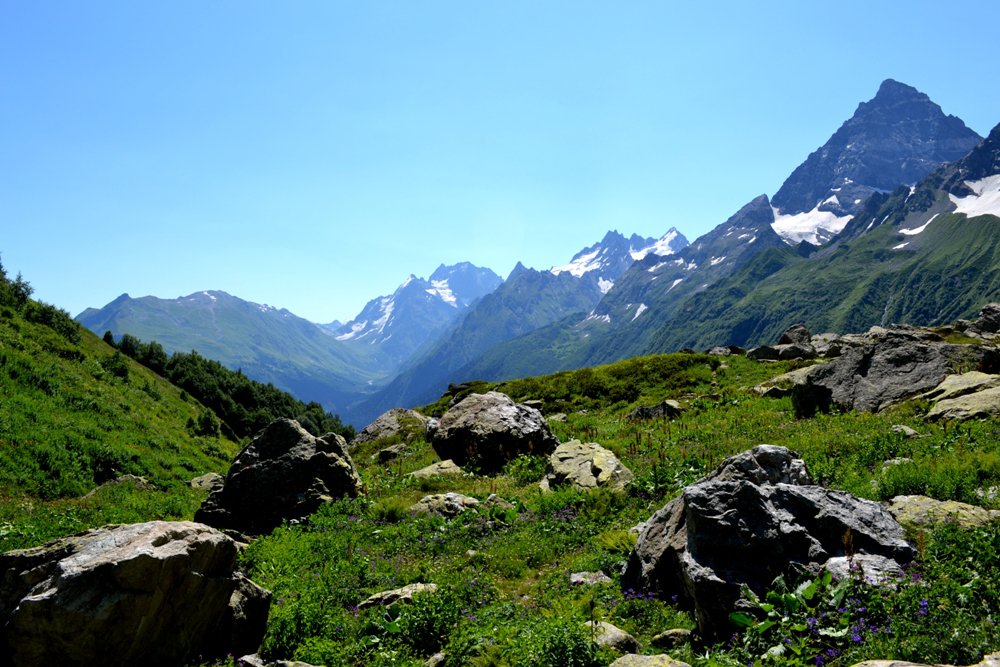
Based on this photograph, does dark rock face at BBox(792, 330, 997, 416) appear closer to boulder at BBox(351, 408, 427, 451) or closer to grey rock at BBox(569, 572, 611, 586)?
grey rock at BBox(569, 572, 611, 586)

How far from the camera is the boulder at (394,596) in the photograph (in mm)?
10906

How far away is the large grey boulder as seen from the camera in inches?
345

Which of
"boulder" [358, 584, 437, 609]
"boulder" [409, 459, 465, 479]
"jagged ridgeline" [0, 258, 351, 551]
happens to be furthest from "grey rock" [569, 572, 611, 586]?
"jagged ridgeline" [0, 258, 351, 551]

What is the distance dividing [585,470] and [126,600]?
1360 cm

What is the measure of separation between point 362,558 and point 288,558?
1896mm

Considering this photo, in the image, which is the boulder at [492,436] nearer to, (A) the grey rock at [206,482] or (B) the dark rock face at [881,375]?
(A) the grey rock at [206,482]

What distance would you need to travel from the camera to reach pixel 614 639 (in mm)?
8367

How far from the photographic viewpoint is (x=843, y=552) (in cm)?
921

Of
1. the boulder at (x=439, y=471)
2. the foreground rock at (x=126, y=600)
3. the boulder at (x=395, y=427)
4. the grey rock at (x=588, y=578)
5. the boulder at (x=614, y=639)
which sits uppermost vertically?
the foreground rock at (x=126, y=600)

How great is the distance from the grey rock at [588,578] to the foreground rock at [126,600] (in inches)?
242

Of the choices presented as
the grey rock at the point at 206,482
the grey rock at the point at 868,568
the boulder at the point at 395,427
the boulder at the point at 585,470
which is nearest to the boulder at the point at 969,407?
the boulder at the point at 585,470

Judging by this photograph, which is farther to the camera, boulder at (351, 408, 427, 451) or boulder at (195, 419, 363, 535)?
boulder at (351, 408, 427, 451)

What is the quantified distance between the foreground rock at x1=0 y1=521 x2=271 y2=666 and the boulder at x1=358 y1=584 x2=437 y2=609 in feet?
7.14

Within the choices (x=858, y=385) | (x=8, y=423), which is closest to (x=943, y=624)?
(x=858, y=385)
